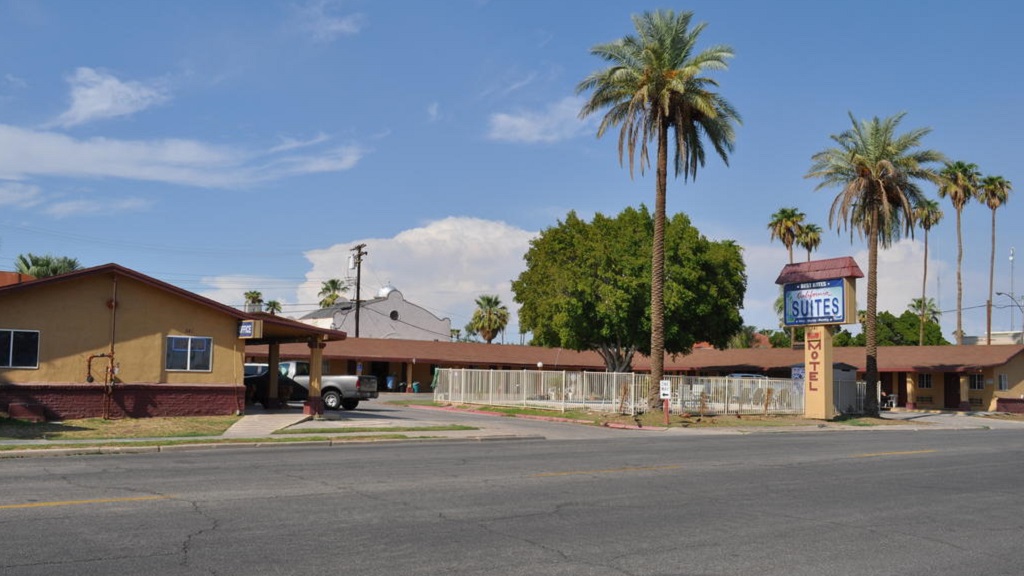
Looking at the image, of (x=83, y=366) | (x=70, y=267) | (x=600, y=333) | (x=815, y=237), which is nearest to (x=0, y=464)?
(x=83, y=366)

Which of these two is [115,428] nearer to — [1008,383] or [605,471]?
[605,471]

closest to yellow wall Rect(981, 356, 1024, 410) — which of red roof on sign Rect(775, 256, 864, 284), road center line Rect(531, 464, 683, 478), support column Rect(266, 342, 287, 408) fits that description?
red roof on sign Rect(775, 256, 864, 284)

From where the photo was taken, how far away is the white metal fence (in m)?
33.0

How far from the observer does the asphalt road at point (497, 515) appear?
25.5 ft

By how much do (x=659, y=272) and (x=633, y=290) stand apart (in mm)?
11539

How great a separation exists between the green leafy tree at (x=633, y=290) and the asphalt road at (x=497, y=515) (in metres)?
26.8

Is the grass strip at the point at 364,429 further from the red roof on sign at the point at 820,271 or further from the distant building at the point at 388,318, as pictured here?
the distant building at the point at 388,318

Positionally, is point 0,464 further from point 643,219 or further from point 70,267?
point 643,219

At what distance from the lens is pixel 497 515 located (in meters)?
10.2

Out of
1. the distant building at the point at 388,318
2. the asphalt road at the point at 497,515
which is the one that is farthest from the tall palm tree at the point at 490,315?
the asphalt road at the point at 497,515

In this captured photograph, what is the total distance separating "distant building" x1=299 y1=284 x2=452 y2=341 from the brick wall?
4443 centimetres

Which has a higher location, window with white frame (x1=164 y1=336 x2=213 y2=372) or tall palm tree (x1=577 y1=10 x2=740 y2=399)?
tall palm tree (x1=577 y1=10 x2=740 y2=399)

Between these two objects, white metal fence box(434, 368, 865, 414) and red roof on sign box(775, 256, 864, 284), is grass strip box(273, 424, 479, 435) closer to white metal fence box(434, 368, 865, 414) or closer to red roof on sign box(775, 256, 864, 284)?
white metal fence box(434, 368, 865, 414)

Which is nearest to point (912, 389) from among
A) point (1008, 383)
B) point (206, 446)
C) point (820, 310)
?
point (1008, 383)
